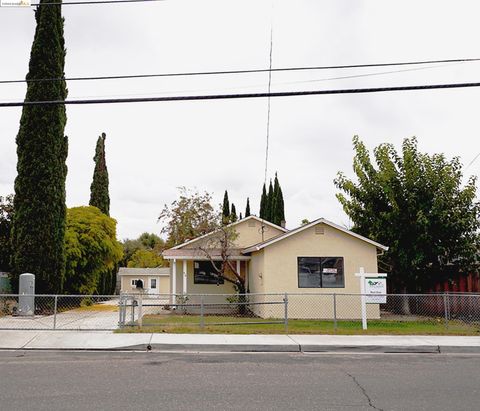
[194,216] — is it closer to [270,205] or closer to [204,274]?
[204,274]

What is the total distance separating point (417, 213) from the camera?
72.9 feet

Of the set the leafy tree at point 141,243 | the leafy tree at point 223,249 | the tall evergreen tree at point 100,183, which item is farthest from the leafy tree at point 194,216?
the leafy tree at point 141,243

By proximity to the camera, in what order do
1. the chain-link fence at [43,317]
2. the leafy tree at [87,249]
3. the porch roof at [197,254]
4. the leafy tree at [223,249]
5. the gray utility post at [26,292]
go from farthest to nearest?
1. the leafy tree at [87,249]
2. the porch roof at [197,254]
3. the leafy tree at [223,249]
4. the gray utility post at [26,292]
5. the chain-link fence at [43,317]

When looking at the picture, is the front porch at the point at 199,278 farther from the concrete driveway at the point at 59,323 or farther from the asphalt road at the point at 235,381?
the asphalt road at the point at 235,381

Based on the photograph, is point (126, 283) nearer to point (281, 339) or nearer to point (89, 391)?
point (281, 339)

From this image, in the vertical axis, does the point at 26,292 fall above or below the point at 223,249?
below

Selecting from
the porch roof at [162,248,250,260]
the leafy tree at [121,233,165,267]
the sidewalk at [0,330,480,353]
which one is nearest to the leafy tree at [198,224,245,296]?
the porch roof at [162,248,250,260]

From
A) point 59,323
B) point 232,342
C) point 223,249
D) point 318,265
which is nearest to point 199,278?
point 223,249

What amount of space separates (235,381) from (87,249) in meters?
21.6

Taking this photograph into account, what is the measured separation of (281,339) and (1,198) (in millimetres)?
22279

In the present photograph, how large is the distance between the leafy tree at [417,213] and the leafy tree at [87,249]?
553 inches

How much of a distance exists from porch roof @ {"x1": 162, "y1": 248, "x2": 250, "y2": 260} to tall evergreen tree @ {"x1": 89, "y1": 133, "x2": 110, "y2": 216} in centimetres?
1814

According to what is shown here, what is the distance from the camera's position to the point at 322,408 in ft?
22.2

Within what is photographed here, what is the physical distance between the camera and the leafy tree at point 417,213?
22.2m
